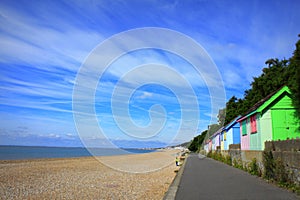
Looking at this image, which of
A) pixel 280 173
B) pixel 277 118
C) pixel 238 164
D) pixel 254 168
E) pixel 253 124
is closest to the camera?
pixel 280 173

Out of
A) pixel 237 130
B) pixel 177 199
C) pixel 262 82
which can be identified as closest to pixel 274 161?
pixel 177 199

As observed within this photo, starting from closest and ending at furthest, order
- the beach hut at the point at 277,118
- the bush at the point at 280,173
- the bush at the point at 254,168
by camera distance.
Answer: the bush at the point at 280,173 < the bush at the point at 254,168 < the beach hut at the point at 277,118

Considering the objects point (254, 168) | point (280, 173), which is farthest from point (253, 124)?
point (280, 173)

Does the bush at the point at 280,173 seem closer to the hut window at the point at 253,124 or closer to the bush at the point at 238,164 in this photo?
the hut window at the point at 253,124

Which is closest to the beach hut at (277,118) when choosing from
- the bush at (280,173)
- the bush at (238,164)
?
the bush at (238,164)

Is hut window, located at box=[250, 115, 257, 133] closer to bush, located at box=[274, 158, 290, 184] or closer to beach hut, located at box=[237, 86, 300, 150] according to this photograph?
beach hut, located at box=[237, 86, 300, 150]

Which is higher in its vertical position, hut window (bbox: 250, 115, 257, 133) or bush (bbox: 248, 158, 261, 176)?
hut window (bbox: 250, 115, 257, 133)

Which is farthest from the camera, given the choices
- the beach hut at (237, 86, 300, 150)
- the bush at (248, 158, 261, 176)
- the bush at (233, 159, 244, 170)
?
the bush at (233, 159, 244, 170)

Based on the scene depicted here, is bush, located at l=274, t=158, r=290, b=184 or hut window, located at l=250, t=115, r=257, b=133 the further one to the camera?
hut window, located at l=250, t=115, r=257, b=133

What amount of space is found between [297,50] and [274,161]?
5.62 m

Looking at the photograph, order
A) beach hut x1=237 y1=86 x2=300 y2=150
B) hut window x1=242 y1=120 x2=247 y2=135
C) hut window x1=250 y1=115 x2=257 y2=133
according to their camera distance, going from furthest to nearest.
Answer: hut window x1=242 y1=120 x2=247 y2=135
hut window x1=250 y1=115 x2=257 y2=133
beach hut x1=237 y1=86 x2=300 y2=150

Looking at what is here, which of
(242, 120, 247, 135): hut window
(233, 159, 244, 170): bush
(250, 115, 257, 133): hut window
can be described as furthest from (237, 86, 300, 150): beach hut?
(233, 159, 244, 170): bush

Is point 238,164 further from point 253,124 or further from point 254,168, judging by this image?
point 254,168

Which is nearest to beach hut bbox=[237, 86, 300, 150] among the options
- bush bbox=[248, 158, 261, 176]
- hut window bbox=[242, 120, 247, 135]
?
bush bbox=[248, 158, 261, 176]
